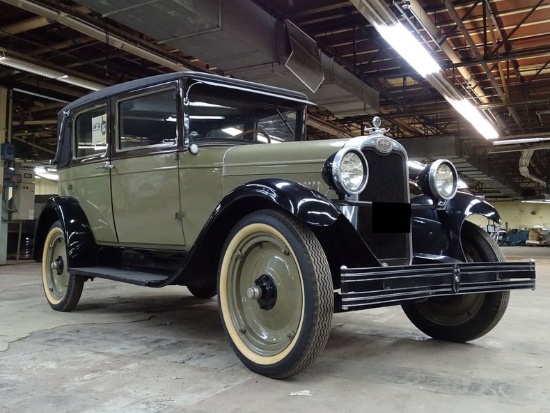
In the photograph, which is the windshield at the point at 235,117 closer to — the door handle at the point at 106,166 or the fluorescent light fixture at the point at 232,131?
the fluorescent light fixture at the point at 232,131

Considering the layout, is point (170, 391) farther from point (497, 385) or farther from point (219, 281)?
point (497, 385)

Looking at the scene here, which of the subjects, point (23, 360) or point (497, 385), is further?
point (23, 360)

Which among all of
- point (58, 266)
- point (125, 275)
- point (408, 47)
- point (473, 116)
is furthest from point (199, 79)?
point (473, 116)

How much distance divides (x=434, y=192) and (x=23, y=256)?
35.7 ft

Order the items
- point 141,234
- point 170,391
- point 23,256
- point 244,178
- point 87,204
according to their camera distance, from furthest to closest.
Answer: point 23,256, point 87,204, point 141,234, point 244,178, point 170,391

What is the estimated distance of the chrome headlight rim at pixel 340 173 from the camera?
2.52 metres

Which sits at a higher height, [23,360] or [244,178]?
[244,178]

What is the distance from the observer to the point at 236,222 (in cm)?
292

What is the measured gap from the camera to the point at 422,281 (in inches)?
97.6

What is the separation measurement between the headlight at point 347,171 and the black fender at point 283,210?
14 centimetres

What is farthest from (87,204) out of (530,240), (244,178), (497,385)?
(530,240)

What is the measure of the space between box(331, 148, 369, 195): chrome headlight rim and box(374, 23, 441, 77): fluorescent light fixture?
309cm

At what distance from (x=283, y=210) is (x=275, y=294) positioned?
1.54 feet

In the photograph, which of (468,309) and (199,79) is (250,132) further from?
(468,309)
